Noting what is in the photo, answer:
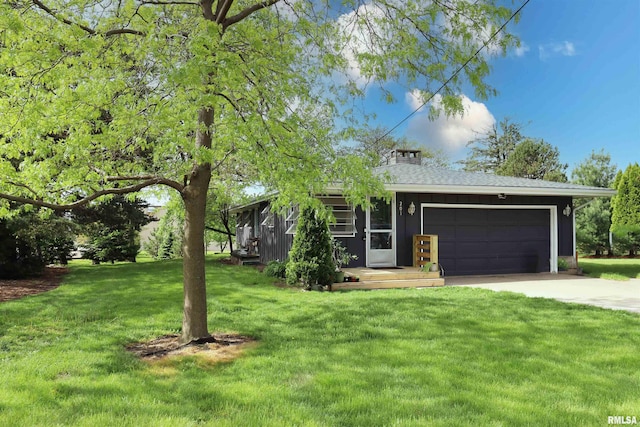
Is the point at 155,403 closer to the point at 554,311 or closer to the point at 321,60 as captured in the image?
the point at 321,60

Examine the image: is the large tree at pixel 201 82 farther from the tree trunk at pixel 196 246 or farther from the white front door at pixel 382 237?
the white front door at pixel 382 237

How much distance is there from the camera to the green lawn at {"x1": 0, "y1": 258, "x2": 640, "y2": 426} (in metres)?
2.99

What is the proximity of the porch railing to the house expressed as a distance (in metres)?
0.22

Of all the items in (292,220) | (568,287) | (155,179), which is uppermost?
(155,179)

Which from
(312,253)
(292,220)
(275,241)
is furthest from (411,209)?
(275,241)

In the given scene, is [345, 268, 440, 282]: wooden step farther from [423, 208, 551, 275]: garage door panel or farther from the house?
[423, 208, 551, 275]: garage door panel

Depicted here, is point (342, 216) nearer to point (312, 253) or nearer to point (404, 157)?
point (312, 253)

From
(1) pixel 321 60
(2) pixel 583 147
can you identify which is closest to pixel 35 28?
(1) pixel 321 60

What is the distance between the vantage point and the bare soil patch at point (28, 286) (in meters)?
9.04

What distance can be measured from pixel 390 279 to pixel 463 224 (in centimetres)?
329

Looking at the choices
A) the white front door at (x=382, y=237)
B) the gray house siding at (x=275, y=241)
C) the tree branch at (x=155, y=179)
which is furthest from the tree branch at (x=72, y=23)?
the white front door at (x=382, y=237)

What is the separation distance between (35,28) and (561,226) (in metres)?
13.1

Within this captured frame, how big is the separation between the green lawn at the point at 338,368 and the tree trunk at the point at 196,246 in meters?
0.71

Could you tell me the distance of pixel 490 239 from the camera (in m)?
11.9
